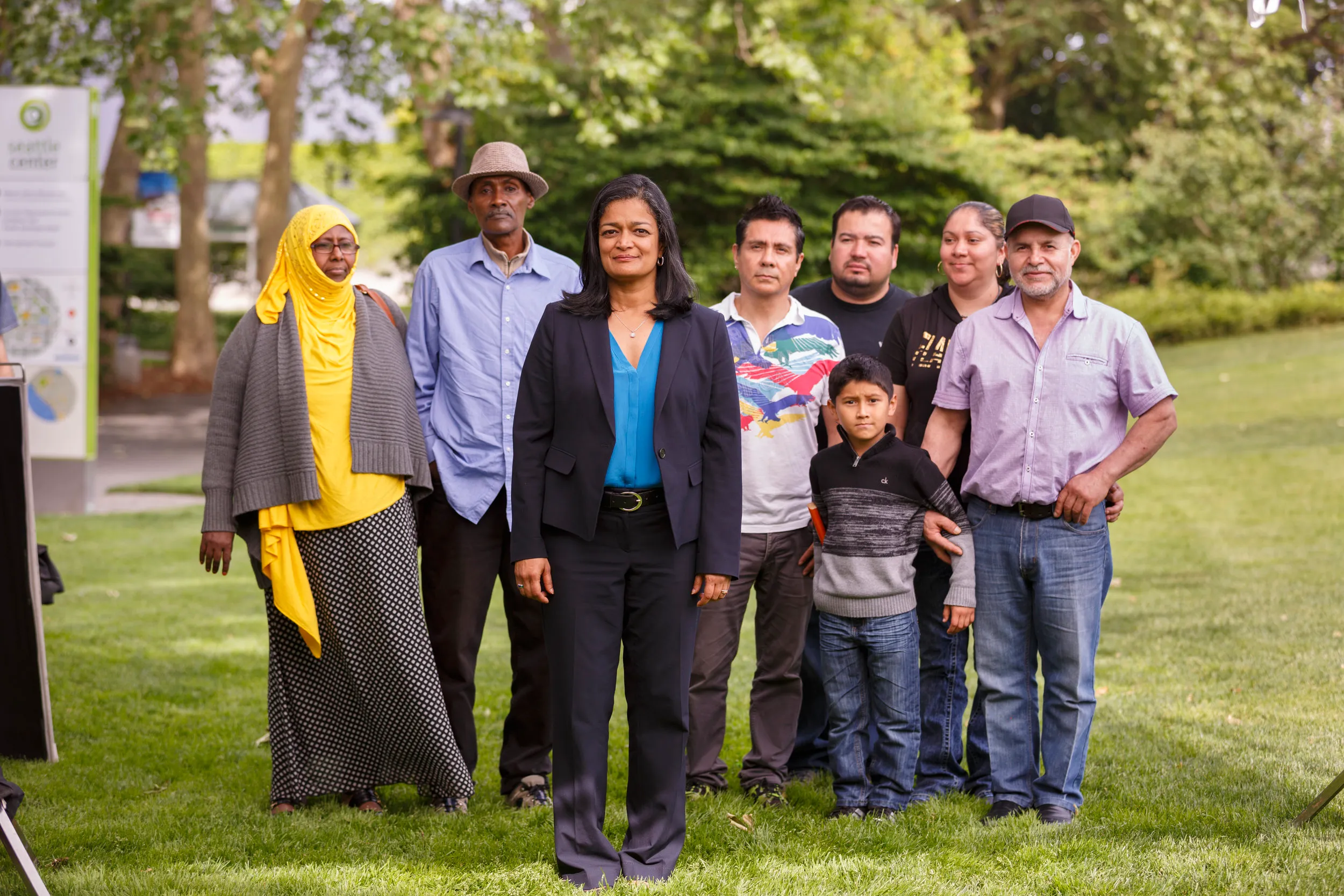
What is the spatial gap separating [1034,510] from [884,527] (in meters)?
0.52

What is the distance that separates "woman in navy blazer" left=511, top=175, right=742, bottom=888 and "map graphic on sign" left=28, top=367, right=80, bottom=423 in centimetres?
981

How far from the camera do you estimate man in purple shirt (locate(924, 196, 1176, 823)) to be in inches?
183

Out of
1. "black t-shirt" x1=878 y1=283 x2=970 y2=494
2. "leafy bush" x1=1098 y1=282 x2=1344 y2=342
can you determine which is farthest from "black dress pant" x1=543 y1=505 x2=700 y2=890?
"leafy bush" x1=1098 y1=282 x2=1344 y2=342

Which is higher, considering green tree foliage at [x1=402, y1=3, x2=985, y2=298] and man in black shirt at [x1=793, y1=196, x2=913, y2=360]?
green tree foliage at [x1=402, y1=3, x2=985, y2=298]

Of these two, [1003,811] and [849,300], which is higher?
[849,300]

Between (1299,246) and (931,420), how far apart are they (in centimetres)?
2886

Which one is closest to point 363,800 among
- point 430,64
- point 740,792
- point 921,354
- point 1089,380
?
point 740,792

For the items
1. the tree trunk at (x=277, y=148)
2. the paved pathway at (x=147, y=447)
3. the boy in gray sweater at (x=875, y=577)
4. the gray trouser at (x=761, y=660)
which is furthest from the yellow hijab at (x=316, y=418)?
the tree trunk at (x=277, y=148)

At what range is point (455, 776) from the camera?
4977mm

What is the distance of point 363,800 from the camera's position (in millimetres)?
5121

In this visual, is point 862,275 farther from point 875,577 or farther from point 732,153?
point 732,153

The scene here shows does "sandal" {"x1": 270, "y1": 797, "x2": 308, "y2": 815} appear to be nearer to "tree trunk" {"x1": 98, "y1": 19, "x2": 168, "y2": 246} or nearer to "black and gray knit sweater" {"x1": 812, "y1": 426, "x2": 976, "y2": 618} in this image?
"black and gray knit sweater" {"x1": 812, "y1": 426, "x2": 976, "y2": 618}

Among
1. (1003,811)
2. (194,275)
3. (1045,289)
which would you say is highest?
(194,275)

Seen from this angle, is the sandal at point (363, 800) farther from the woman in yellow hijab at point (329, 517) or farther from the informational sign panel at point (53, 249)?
the informational sign panel at point (53, 249)
